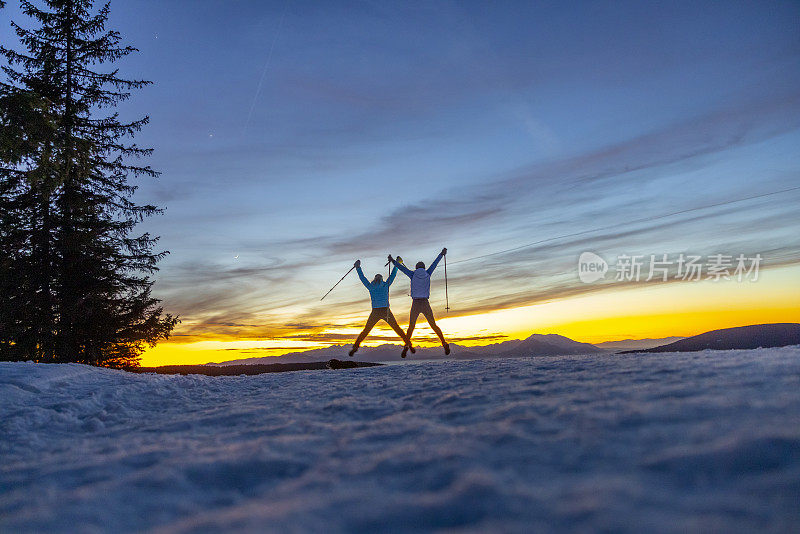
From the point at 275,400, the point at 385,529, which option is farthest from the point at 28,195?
the point at 385,529

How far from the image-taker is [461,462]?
2861 mm

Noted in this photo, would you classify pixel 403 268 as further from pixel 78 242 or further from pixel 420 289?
pixel 78 242

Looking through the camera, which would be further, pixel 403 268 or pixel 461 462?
pixel 403 268

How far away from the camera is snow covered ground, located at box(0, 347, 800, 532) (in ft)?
7.32

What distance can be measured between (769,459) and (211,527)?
286cm

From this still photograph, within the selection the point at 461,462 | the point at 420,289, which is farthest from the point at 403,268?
the point at 461,462

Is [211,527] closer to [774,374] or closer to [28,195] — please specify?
[774,374]

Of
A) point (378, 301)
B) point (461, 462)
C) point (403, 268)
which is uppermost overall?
point (403, 268)

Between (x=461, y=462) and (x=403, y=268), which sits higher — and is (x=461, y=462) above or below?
below

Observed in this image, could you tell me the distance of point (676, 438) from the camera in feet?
9.21

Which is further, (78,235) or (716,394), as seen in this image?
(78,235)

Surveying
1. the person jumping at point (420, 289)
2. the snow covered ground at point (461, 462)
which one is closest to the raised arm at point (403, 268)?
the person jumping at point (420, 289)

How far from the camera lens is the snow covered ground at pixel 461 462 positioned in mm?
2232

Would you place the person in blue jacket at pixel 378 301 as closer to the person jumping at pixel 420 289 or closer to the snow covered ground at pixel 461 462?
the person jumping at pixel 420 289
